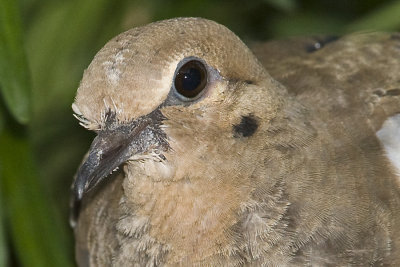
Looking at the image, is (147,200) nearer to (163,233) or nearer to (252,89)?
(163,233)

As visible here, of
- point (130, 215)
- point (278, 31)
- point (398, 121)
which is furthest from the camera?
point (278, 31)

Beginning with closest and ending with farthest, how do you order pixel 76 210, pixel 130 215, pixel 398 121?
pixel 130 215, pixel 398 121, pixel 76 210

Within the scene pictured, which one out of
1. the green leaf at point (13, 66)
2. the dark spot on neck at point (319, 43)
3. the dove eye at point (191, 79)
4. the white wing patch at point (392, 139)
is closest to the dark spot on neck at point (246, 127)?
the dove eye at point (191, 79)

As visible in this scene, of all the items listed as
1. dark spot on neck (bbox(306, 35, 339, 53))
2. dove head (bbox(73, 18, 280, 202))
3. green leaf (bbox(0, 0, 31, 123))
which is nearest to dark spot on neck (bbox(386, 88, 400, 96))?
dark spot on neck (bbox(306, 35, 339, 53))

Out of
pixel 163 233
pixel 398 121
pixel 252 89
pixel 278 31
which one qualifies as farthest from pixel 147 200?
pixel 278 31

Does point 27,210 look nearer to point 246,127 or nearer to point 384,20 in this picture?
point 246,127

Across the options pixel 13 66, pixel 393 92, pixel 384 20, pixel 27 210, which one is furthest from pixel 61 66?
pixel 393 92

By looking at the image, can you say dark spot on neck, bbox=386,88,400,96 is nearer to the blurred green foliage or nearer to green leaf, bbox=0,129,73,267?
the blurred green foliage
